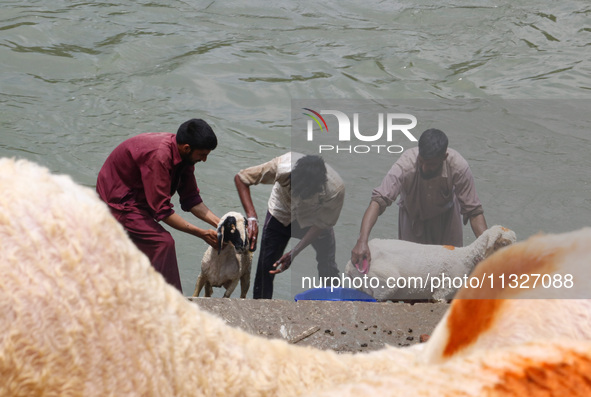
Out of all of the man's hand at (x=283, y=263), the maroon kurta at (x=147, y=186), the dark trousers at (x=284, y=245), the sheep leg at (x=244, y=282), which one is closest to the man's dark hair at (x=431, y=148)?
the dark trousers at (x=284, y=245)

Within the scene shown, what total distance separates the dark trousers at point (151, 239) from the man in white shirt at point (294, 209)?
2.88 ft

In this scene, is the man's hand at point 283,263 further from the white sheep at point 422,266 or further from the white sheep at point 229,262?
the white sheep at point 422,266

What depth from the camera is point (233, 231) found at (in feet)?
20.2

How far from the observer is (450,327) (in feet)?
4.08

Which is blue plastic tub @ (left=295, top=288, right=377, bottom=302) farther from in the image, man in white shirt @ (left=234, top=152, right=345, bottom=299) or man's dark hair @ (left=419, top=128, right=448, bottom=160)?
man's dark hair @ (left=419, top=128, right=448, bottom=160)

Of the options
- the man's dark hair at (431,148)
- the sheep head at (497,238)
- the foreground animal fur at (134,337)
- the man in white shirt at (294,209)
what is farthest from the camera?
the man in white shirt at (294,209)

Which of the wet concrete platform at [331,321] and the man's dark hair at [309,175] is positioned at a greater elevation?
the man's dark hair at [309,175]

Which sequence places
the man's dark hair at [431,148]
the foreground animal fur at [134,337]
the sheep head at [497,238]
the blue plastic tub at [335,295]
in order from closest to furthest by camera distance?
the foreground animal fur at [134,337]
the blue plastic tub at [335,295]
the man's dark hair at [431,148]
the sheep head at [497,238]

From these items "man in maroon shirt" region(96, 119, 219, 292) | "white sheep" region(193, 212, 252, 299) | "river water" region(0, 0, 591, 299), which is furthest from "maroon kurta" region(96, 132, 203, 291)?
"river water" region(0, 0, 591, 299)

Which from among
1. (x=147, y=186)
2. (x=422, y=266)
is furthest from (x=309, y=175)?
(x=147, y=186)

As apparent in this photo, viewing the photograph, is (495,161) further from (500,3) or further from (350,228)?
(500,3)

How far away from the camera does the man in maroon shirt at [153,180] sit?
17.9 ft

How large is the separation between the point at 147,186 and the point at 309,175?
1462mm

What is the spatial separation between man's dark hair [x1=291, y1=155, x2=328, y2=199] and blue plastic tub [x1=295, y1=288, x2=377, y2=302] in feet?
3.12
